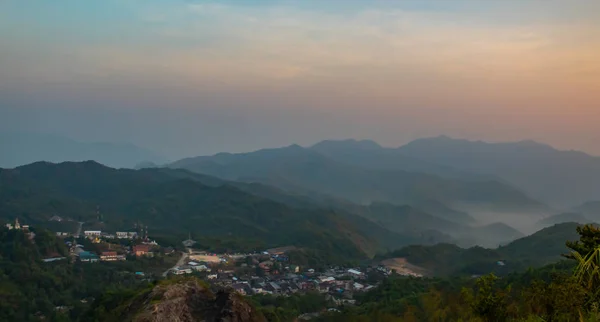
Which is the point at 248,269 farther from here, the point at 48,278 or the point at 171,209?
the point at 171,209

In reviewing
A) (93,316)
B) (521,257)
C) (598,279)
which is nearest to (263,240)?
(521,257)

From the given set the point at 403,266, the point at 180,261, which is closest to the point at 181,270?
the point at 180,261

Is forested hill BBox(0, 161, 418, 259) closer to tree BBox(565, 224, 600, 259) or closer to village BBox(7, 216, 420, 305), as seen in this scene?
village BBox(7, 216, 420, 305)

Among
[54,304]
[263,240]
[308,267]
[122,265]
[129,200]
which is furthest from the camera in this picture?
[129,200]

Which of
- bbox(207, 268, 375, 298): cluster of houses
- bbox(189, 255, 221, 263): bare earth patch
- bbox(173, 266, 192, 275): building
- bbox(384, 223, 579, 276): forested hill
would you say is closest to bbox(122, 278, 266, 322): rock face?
bbox(207, 268, 375, 298): cluster of houses

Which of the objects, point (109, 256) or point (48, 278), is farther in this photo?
point (109, 256)

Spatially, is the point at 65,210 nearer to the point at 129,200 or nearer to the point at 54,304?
the point at 129,200

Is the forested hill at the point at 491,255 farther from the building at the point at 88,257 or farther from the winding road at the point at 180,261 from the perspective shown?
the building at the point at 88,257
